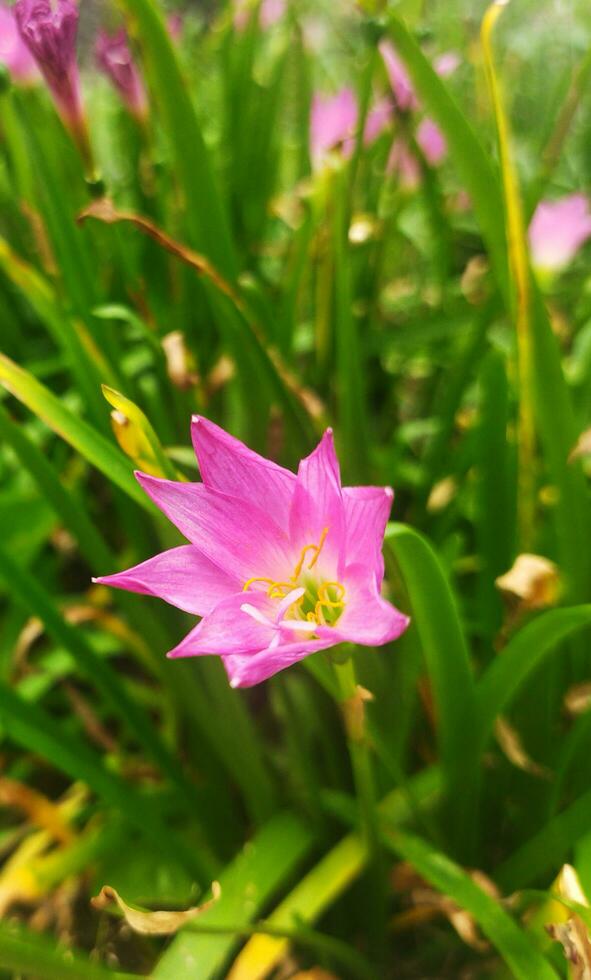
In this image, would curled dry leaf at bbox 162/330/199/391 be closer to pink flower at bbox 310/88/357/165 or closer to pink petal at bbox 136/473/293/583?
pink petal at bbox 136/473/293/583

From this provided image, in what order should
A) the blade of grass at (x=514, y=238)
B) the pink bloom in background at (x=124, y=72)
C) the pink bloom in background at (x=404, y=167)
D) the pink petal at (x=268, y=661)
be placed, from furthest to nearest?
the pink bloom in background at (x=404, y=167)
the pink bloom in background at (x=124, y=72)
the blade of grass at (x=514, y=238)
the pink petal at (x=268, y=661)

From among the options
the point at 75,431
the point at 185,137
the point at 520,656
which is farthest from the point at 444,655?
the point at 185,137

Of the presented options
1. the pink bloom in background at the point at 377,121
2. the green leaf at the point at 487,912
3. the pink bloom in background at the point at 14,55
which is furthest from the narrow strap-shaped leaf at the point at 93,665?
the pink bloom in background at the point at 377,121

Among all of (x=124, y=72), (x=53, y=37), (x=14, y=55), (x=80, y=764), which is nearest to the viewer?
(x=53, y=37)

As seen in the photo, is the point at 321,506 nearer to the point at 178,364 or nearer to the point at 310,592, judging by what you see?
the point at 310,592

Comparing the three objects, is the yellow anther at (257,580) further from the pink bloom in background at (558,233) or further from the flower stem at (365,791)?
the pink bloom in background at (558,233)

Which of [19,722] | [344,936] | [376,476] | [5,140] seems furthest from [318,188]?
[344,936]
